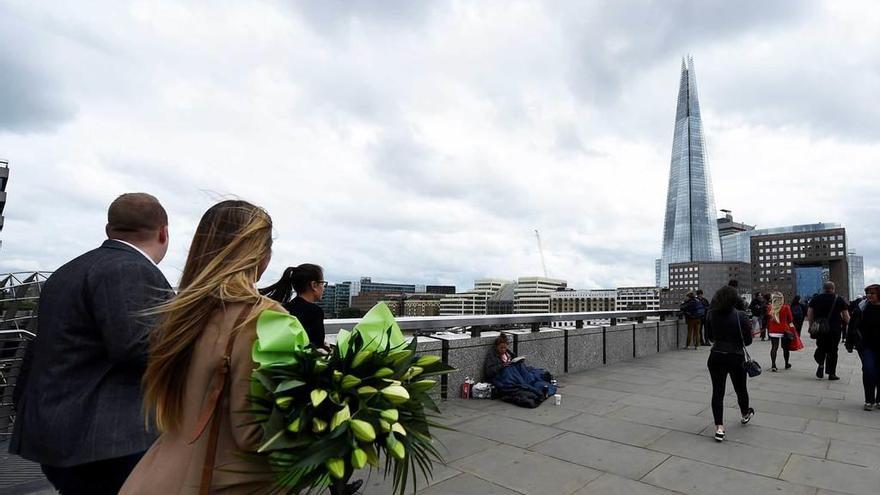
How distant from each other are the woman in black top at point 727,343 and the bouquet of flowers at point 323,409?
223 inches

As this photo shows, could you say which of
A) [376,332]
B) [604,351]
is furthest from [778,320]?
[376,332]

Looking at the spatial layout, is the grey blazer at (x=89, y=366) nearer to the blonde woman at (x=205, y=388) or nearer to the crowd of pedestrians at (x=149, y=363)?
the crowd of pedestrians at (x=149, y=363)

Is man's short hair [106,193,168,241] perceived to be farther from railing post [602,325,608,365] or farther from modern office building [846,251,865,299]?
modern office building [846,251,865,299]

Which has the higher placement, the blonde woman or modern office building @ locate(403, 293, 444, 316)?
the blonde woman

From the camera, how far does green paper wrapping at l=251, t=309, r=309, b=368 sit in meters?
1.40

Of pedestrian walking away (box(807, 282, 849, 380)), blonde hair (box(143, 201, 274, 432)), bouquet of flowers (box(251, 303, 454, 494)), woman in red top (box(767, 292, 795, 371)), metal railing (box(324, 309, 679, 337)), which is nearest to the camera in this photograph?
bouquet of flowers (box(251, 303, 454, 494))

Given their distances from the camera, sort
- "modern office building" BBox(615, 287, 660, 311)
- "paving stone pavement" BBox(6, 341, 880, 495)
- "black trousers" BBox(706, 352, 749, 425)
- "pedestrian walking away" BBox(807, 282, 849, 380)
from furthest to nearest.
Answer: "modern office building" BBox(615, 287, 660, 311) < "pedestrian walking away" BBox(807, 282, 849, 380) < "black trousers" BBox(706, 352, 749, 425) < "paving stone pavement" BBox(6, 341, 880, 495)

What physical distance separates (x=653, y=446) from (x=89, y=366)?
539 cm

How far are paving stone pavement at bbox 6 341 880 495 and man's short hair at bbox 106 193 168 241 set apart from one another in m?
2.39

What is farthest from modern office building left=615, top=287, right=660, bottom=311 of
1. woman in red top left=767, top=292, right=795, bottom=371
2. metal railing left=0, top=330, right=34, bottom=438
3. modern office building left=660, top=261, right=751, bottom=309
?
metal railing left=0, top=330, right=34, bottom=438

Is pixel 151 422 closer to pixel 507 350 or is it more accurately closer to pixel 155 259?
pixel 155 259

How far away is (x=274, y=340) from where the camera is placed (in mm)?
1401

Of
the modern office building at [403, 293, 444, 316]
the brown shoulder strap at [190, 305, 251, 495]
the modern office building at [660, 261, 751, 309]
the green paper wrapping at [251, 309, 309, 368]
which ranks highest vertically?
the modern office building at [660, 261, 751, 309]

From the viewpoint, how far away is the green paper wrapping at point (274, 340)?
1398 millimetres
